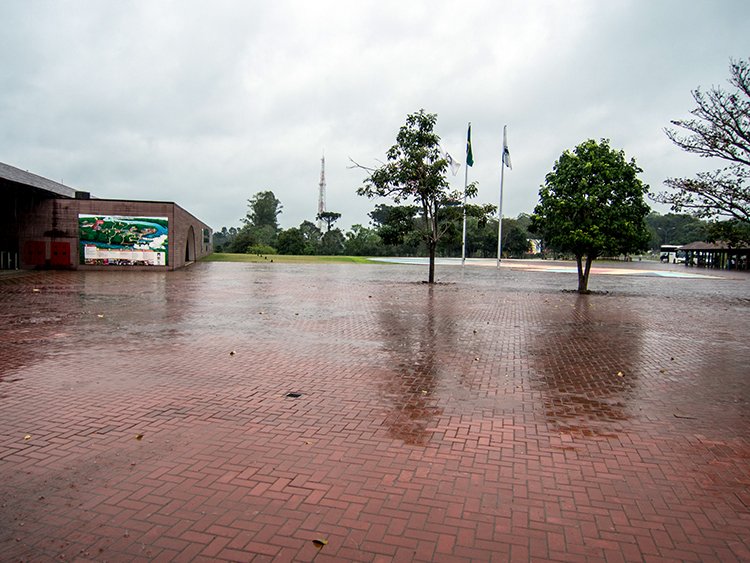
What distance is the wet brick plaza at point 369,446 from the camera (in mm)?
3463

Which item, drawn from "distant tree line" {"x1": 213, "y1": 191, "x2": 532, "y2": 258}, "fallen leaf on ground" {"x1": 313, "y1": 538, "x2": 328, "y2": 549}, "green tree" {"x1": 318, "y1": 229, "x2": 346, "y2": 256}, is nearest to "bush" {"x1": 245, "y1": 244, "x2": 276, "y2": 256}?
"distant tree line" {"x1": 213, "y1": 191, "x2": 532, "y2": 258}

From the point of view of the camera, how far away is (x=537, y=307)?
17328 mm

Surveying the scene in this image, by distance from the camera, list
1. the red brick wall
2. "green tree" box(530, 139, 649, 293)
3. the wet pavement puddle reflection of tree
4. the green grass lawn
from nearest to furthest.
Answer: the wet pavement puddle reflection of tree < "green tree" box(530, 139, 649, 293) < the red brick wall < the green grass lawn

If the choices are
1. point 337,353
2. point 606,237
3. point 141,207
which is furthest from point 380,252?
point 337,353

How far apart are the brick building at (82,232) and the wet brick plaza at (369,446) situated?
22162 mm

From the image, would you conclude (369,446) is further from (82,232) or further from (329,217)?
(329,217)

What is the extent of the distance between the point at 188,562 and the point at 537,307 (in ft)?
51.0

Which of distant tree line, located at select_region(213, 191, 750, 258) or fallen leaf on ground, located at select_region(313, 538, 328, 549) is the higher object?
distant tree line, located at select_region(213, 191, 750, 258)

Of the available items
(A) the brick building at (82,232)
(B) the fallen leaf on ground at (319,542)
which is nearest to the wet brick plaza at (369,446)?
(B) the fallen leaf on ground at (319,542)

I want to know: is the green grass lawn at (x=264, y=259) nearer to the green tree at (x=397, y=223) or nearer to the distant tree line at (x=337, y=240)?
the distant tree line at (x=337, y=240)

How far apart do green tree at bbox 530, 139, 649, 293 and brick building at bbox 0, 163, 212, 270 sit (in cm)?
2294

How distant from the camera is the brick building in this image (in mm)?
30766

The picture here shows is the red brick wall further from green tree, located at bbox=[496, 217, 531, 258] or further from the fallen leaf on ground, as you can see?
green tree, located at bbox=[496, 217, 531, 258]

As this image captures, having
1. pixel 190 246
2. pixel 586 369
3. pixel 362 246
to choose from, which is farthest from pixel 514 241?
pixel 586 369
